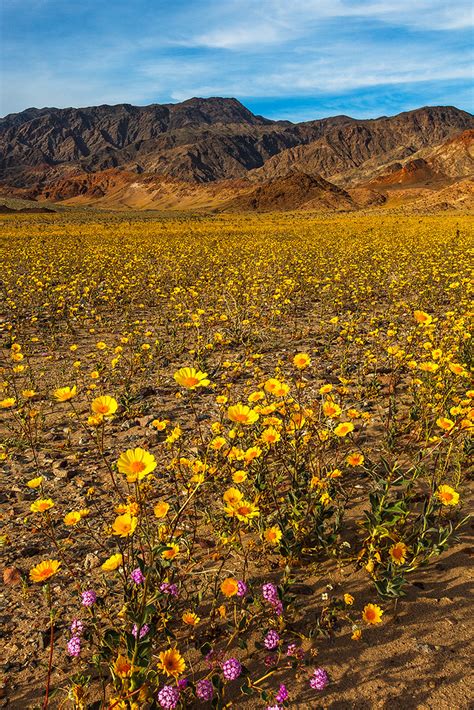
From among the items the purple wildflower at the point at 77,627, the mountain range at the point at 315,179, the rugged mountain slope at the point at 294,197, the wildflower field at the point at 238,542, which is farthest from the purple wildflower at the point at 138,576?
the rugged mountain slope at the point at 294,197

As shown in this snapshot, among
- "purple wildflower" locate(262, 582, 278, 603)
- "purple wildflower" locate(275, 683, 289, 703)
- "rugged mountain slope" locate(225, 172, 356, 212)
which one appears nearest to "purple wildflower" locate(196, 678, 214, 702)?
"purple wildflower" locate(275, 683, 289, 703)

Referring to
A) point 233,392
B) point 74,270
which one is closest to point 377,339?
point 233,392

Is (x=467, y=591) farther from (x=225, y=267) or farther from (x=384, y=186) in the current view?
(x=384, y=186)

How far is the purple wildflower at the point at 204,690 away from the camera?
2.02 m

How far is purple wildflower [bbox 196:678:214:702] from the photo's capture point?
6.64 feet

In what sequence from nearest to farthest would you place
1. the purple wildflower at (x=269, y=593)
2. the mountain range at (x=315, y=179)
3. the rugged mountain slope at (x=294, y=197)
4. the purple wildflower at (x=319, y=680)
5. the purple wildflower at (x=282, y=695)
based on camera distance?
the purple wildflower at (x=282, y=695) < the purple wildflower at (x=319, y=680) < the purple wildflower at (x=269, y=593) < the rugged mountain slope at (x=294, y=197) < the mountain range at (x=315, y=179)

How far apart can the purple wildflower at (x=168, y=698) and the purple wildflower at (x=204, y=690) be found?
13 cm

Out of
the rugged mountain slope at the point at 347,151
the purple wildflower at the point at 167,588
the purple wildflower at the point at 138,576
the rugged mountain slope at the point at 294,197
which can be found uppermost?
the rugged mountain slope at the point at 347,151

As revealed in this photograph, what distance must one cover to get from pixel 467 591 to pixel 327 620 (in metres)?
0.89

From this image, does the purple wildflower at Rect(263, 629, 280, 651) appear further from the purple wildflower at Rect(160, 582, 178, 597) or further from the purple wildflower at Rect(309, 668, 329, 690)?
the purple wildflower at Rect(160, 582, 178, 597)

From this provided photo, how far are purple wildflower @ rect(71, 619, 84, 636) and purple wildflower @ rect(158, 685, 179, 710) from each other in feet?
2.11

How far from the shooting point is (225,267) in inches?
570

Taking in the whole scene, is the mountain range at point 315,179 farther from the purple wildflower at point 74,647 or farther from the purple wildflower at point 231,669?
the purple wildflower at point 74,647

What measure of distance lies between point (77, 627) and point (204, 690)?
2.47ft
